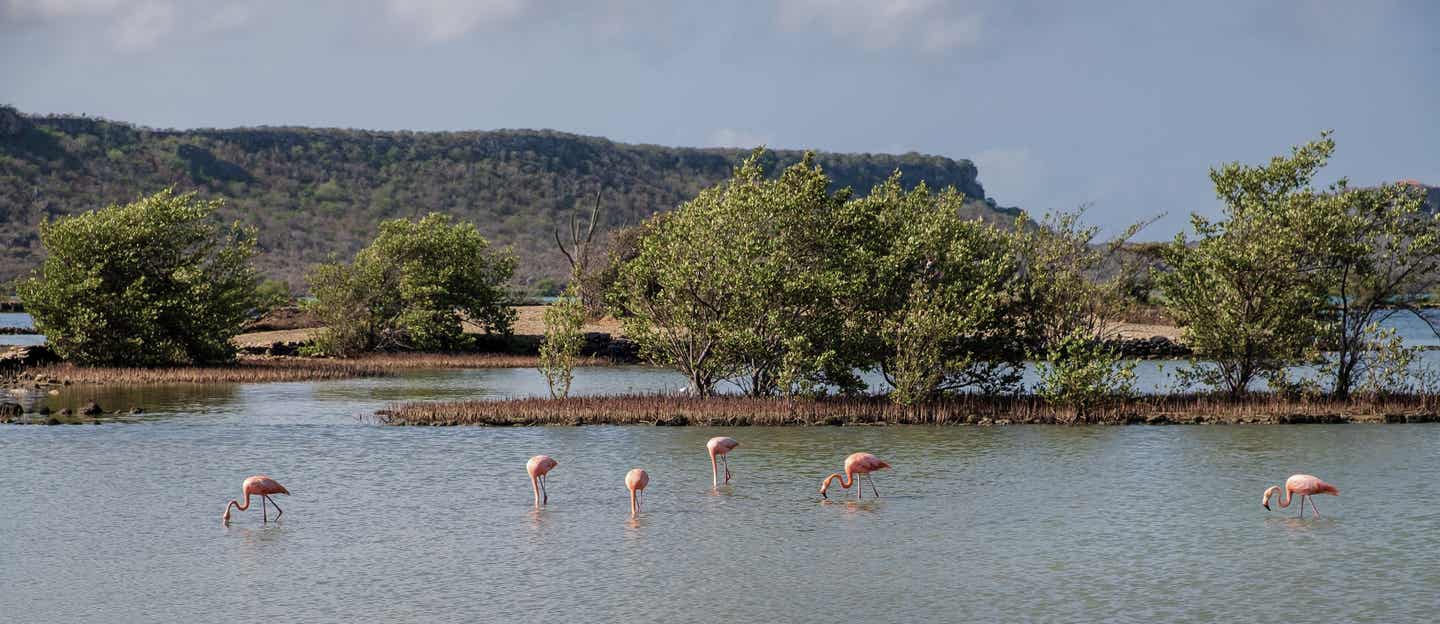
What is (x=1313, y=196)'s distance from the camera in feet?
109

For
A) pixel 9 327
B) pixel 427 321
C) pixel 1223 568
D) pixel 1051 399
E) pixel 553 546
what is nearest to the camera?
pixel 1223 568

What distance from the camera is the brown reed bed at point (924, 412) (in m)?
32.1

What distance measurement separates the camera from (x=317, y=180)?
6900 inches

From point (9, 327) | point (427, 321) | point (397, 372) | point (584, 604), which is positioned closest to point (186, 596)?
point (584, 604)

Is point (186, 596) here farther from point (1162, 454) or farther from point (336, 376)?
point (336, 376)

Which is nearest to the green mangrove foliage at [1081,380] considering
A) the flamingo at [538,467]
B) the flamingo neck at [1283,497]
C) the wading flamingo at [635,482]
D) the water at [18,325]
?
the flamingo neck at [1283,497]

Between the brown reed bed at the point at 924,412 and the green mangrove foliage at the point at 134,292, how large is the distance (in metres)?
19.2

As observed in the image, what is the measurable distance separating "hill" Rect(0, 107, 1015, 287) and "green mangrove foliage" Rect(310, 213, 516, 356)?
3242 inches

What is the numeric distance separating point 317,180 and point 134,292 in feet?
432

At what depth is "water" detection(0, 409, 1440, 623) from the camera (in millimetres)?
15656

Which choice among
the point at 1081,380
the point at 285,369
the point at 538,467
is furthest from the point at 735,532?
the point at 285,369

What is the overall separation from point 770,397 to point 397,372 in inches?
921

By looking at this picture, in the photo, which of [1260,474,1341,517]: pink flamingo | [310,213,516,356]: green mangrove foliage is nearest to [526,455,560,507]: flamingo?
[1260,474,1341,517]: pink flamingo

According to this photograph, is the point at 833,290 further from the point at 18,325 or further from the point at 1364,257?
the point at 18,325
